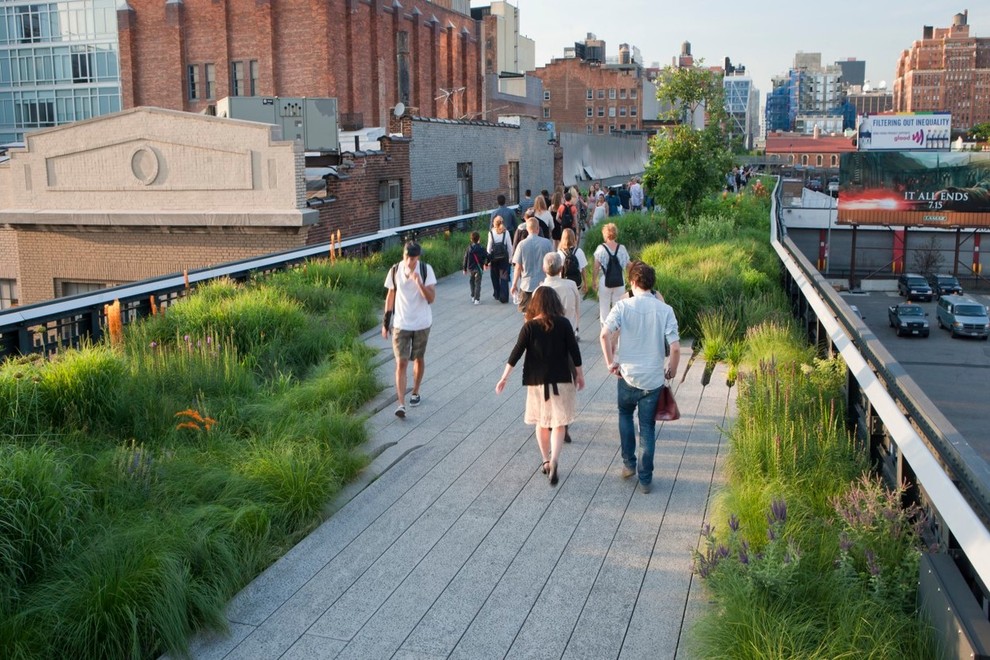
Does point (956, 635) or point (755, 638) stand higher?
point (956, 635)

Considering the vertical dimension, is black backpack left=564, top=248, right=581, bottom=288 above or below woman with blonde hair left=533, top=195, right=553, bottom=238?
below

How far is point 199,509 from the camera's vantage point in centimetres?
604

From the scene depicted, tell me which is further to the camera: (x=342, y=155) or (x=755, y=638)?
(x=342, y=155)

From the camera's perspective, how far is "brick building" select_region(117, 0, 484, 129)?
50375 mm

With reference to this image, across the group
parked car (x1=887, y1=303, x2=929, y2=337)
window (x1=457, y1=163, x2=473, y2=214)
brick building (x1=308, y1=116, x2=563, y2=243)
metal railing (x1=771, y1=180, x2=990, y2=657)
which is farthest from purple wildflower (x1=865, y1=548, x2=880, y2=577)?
parked car (x1=887, y1=303, x2=929, y2=337)

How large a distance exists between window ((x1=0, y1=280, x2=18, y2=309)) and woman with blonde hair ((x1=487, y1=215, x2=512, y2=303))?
16.4 m

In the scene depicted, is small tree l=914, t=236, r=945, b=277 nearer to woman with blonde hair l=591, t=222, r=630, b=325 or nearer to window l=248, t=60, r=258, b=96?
window l=248, t=60, r=258, b=96

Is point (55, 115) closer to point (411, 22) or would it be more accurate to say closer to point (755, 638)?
point (411, 22)

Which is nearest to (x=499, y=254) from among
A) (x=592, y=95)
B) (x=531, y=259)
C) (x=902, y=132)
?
(x=531, y=259)

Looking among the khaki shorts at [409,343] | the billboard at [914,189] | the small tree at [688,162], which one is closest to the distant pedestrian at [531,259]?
the khaki shorts at [409,343]

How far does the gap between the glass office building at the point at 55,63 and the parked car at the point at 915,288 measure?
5235 cm

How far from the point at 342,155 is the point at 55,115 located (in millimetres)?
50267

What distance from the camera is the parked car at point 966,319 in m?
47.2

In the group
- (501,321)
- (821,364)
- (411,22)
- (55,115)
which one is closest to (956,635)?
(821,364)
